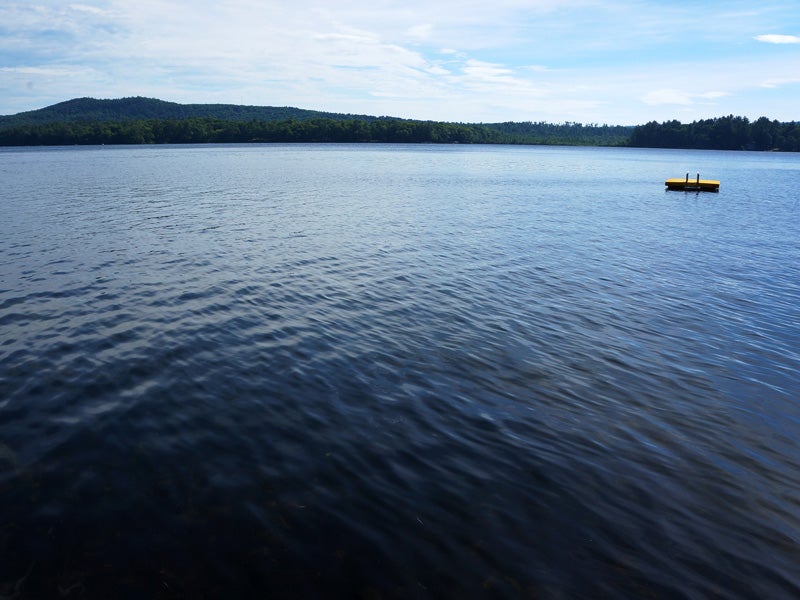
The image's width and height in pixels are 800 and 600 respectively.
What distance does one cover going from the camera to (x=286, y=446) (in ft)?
38.7

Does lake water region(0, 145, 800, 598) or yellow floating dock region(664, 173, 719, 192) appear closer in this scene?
lake water region(0, 145, 800, 598)

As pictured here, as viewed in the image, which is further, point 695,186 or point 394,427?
point 695,186

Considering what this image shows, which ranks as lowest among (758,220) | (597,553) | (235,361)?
(597,553)

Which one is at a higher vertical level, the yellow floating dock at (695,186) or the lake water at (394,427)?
the yellow floating dock at (695,186)

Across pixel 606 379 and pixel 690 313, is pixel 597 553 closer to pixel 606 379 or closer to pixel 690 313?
pixel 606 379

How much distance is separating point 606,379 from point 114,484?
13.9 meters

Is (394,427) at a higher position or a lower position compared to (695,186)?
lower

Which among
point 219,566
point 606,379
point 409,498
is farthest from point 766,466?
point 219,566

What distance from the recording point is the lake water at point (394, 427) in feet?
28.2

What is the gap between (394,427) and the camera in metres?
12.6

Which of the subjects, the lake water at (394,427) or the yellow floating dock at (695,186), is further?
the yellow floating dock at (695,186)

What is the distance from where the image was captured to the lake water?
28.2 ft

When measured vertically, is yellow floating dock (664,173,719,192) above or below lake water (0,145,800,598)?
above

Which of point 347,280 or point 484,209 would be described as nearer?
point 347,280
